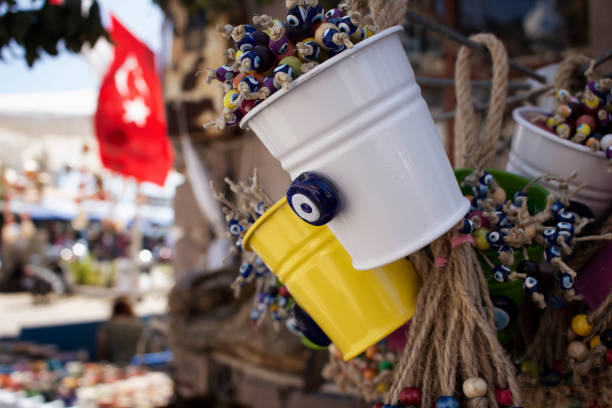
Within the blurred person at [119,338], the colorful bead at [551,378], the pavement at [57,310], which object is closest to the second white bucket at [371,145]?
the colorful bead at [551,378]

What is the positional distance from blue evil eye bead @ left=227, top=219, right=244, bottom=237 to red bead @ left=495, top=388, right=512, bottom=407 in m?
0.30

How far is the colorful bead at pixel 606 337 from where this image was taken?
1.52 feet

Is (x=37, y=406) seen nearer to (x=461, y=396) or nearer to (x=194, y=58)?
→ (x=194, y=58)

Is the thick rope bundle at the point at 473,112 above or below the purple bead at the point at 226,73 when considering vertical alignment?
below

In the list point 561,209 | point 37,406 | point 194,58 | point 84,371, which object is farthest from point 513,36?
point 84,371

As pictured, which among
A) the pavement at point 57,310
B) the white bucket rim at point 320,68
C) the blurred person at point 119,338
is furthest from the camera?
the pavement at point 57,310

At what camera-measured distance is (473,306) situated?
16.3 inches

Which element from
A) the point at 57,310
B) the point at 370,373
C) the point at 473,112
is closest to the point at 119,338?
the point at 57,310

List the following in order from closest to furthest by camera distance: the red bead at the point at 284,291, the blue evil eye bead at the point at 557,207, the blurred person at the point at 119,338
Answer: the blue evil eye bead at the point at 557,207 < the red bead at the point at 284,291 < the blurred person at the point at 119,338

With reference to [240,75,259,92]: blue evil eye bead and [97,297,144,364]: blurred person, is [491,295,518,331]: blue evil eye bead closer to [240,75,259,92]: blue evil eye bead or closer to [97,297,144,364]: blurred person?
[240,75,259,92]: blue evil eye bead

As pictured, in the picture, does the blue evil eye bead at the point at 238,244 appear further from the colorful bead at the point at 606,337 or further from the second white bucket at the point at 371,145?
the colorful bead at the point at 606,337

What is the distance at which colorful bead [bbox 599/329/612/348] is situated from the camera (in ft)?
1.52

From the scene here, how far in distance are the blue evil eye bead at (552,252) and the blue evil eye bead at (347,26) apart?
27 centimetres

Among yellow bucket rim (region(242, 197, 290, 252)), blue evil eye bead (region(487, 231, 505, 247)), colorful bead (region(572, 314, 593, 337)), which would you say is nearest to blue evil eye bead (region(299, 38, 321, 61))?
yellow bucket rim (region(242, 197, 290, 252))
